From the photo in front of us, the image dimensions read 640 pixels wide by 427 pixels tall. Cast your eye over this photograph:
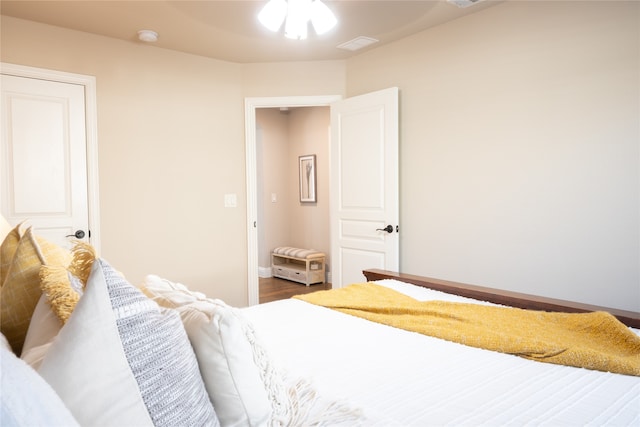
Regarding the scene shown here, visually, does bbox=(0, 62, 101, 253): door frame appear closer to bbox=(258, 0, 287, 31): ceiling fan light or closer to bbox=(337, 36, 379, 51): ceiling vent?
bbox=(258, 0, 287, 31): ceiling fan light

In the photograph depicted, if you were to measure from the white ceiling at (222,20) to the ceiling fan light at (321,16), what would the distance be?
0.53 m

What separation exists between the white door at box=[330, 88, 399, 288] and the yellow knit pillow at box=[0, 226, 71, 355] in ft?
9.03

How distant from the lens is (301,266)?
5.57 meters

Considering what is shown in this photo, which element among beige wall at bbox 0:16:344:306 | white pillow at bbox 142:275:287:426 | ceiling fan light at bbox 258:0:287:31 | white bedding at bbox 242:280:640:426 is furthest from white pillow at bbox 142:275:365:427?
beige wall at bbox 0:16:344:306

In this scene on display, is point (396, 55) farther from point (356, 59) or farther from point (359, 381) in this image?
point (359, 381)

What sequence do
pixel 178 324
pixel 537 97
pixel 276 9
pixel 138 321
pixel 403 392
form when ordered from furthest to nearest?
pixel 537 97 → pixel 276 9 → pixel 403 392 → pixel 178 324 → pixel 138 321

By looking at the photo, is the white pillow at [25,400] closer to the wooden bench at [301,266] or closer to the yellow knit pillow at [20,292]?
the yellow knit pillow at [20,292]

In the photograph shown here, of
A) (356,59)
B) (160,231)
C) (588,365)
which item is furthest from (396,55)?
(588,365)

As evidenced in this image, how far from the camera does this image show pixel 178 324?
77 cm

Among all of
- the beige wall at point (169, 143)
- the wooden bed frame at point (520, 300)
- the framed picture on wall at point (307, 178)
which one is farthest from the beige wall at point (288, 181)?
the wooden bed frame at point (520, 300)

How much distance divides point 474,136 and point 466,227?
68 centimetres

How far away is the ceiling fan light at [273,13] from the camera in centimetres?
218

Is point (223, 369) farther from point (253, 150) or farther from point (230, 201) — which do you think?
point (253, 150)

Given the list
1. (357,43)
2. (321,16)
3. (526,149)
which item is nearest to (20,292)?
(321,16)
